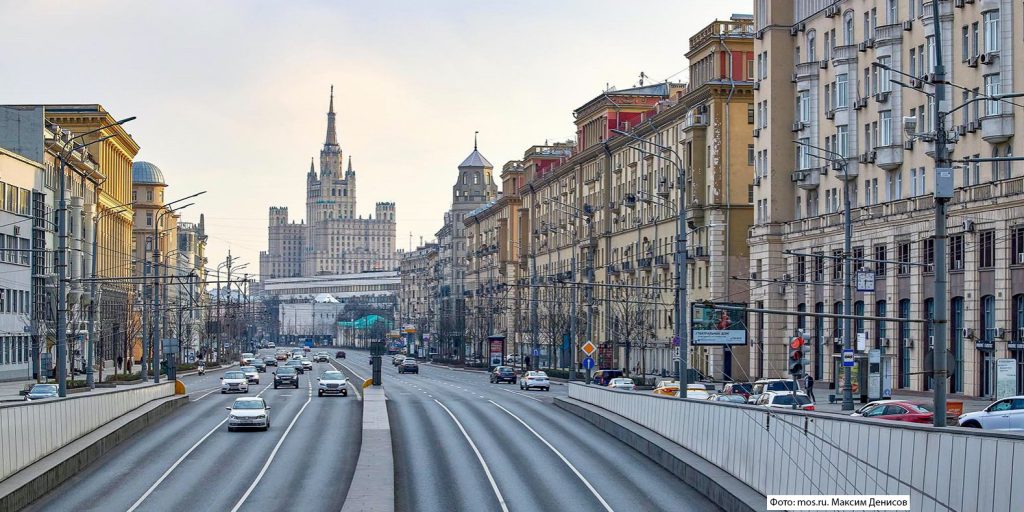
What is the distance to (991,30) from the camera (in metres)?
61.5

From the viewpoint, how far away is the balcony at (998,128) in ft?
198

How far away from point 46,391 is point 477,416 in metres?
18.4

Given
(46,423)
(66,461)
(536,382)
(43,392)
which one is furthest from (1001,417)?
(536,382)

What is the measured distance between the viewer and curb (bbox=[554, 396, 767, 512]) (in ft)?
98.5

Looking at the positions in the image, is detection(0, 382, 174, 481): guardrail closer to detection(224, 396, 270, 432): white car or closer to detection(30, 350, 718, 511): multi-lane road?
detection(30, 350, 718, 511): multi-lane road

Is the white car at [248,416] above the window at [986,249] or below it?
below

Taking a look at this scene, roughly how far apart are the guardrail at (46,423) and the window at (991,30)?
39101 mm

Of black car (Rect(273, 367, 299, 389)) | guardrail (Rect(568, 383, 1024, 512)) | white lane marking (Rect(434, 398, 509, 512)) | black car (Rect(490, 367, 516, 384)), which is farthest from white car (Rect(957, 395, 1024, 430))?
black car (Rect(490, 367, 516, 384))

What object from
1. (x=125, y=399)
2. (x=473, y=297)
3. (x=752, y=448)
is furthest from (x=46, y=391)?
(x=473, y=297)

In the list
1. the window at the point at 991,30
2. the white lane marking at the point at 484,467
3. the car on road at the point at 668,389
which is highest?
the window at the point at 991,30

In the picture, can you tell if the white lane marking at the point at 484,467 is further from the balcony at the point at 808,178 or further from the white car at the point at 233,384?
the balcony at the point at 808,178

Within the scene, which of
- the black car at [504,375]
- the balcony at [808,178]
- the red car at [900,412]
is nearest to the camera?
the red car at [900,412]

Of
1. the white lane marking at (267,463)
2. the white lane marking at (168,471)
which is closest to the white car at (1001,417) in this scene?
the white lane marking at (267,463)

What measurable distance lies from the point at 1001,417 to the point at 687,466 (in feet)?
28.1
